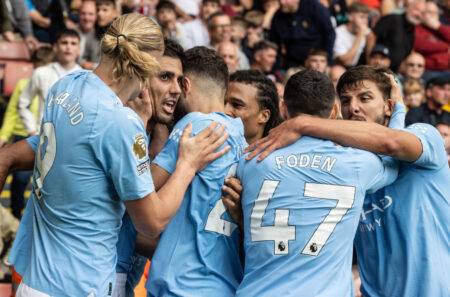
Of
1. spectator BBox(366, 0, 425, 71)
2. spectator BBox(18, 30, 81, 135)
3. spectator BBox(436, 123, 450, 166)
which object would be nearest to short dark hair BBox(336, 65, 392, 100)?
spectator BBox(436, 123, 450, 166)

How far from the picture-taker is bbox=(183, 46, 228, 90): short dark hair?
5004 millimetres

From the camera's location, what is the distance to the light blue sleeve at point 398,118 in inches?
194

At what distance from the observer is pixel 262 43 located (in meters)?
12.3

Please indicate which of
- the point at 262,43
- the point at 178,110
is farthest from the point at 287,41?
the point at 178,110

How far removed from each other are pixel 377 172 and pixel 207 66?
1107 mm

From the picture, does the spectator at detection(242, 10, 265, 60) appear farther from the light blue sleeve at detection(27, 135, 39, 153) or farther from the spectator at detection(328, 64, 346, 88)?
the light blue sleeve at detection(27, 135, 39, 153)

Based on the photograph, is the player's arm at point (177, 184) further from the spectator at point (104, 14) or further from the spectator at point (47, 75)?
the spectator at point (104, 14)

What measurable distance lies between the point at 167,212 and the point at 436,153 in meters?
1.44

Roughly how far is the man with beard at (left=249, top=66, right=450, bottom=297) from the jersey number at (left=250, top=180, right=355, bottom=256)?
249 mm

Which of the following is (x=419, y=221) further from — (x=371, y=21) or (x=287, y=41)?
(x=371, y=21)

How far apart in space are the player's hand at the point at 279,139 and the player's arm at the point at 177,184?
0.18 metres

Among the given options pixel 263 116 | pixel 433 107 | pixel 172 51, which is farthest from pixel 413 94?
pixel 172 51

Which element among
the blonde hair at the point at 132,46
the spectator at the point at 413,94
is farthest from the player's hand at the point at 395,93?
the spectator at the point at 413,94

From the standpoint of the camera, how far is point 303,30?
13320 millimetres
